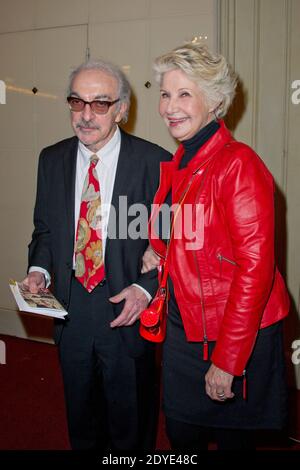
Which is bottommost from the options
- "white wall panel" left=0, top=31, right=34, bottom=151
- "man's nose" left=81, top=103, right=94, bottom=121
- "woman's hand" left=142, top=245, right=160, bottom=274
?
"woman's hand" left=142, top=245, right=160, bottom=274

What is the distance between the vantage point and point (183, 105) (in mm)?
1425

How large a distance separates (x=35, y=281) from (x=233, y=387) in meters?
0.89

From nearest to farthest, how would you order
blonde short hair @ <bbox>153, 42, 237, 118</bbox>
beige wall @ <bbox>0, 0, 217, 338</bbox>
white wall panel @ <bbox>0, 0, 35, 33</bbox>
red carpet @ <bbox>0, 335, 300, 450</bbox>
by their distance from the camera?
blonde short hair @ <bbox>153, 42, 237, 118</bbox> < red carpet @ <bbox>0, 335, 300, 450</bbox> < beige wall @ <bbox>0, 0, 217, 338</bbox> < white wall panel @ <bbox>0, 0, 35, 33</bbox>

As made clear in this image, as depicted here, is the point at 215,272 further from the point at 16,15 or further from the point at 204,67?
the point at 16,15

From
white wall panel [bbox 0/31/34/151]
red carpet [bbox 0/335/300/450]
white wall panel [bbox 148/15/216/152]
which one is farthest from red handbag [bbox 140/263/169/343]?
white wall panel [bbox 0/31/34/151]

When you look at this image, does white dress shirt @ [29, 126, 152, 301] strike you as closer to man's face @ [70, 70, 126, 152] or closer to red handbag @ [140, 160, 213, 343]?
man's face @ [70, 70, 126, 152]

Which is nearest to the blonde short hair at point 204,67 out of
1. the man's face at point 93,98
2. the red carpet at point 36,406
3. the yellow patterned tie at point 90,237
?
the man's face at point 93,98

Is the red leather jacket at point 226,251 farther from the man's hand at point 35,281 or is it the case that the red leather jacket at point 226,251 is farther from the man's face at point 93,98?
the man's hand at point 35,281

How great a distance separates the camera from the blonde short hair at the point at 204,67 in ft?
4.53

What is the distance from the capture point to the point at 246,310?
129cm

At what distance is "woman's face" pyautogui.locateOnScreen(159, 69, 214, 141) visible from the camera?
141 cm

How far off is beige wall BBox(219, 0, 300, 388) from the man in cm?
94

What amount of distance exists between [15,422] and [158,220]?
1561mm

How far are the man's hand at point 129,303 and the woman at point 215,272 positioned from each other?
20 centimetres
